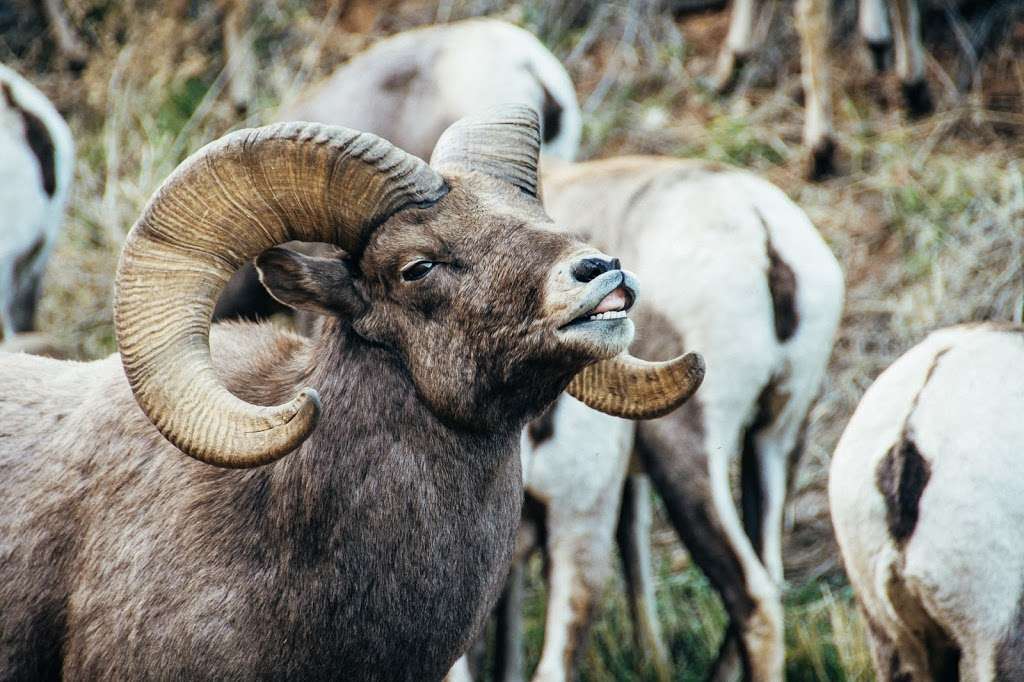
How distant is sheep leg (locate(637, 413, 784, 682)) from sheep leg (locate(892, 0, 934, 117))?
16.6 ft

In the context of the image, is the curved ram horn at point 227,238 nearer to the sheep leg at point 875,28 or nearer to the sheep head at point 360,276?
the sheep head at point 360,276

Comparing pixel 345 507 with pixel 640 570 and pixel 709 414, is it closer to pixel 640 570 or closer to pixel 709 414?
pixel 709 414

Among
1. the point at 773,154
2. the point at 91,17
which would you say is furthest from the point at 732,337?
the point at 91,17

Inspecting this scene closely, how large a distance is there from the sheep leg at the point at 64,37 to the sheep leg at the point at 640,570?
23.1ft

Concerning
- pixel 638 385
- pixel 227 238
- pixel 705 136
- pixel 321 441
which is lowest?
pixel 705 136

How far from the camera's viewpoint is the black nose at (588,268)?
3365 millimetres

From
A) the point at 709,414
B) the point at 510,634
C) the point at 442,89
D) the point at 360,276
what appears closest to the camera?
the point at 360,276

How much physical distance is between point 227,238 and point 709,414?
2.82m

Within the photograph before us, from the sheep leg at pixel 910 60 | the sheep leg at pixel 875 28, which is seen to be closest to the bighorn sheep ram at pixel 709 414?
the sheep leg at pixel 910 60

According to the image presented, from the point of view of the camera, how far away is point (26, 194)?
841 cm

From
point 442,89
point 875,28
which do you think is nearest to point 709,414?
point 442,89

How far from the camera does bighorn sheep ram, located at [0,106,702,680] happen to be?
11.3 feet

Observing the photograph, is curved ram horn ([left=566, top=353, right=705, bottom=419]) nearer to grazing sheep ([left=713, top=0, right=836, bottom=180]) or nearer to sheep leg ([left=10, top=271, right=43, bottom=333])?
sheep leg ([left=10, top=271, right=43, bottom=333])

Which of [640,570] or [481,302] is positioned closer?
[481,302]
